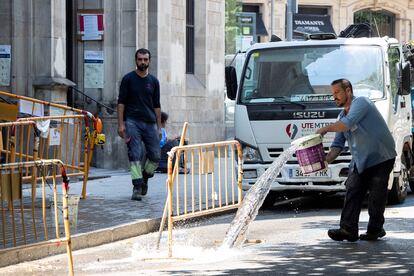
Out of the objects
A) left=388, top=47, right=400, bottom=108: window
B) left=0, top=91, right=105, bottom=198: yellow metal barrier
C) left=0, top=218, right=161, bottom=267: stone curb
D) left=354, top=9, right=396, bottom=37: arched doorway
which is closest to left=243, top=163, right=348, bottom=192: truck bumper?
left=388, top=47, right=400, bottom=108: window

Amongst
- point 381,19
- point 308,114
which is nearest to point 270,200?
point 308,114

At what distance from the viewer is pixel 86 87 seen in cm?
2258

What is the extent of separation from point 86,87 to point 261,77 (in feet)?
22.3

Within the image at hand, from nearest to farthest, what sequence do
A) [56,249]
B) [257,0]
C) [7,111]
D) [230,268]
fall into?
[230,268] → [56,249] → [7,111] → [257,0]

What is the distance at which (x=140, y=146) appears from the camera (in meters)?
15.6

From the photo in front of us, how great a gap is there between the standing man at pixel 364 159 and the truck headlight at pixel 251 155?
397cm

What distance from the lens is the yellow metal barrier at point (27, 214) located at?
9660 mm

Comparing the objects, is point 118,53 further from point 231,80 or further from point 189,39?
point 231,80

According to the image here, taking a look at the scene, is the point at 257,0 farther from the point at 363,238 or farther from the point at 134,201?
the point at 363,238

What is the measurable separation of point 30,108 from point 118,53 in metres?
5.34

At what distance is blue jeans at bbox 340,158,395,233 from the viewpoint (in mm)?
12031

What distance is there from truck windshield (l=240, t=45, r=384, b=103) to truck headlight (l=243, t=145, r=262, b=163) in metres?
0.73

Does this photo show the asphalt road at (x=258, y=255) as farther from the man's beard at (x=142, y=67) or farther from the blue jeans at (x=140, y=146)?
the man's beard at (x=142, y=67)

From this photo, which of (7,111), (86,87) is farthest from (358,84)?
(86,87)
